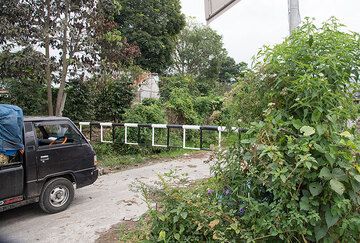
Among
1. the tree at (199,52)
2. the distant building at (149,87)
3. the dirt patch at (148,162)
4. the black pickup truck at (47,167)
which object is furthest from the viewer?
the tree at (199,52)

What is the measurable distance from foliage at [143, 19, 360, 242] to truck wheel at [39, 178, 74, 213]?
3.37 m

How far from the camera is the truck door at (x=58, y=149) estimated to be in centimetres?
519

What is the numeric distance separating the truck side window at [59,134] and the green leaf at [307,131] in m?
4.51

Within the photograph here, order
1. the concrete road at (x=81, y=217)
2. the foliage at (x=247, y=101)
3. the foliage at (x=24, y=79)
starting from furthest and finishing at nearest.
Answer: the foliage at (x=24, y=79), the concrete road at (x=81, y=217), the foliage at (x=247, y=101)

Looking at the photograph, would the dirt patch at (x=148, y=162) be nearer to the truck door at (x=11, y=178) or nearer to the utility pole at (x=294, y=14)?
the truck door at (x=11, y=178)

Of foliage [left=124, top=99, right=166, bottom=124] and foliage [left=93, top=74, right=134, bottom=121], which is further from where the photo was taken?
foliage [left=93, top=74, right=134, bottom=121]

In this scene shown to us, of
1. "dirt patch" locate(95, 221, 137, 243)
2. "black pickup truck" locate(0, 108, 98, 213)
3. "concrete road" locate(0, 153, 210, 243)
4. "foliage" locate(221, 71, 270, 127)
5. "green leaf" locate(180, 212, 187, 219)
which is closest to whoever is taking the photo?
"green leaf" locate(180, 212, 187, 219)

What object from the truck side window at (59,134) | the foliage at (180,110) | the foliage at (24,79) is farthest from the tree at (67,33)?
the truck side window at (59,134)

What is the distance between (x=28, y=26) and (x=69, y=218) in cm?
644

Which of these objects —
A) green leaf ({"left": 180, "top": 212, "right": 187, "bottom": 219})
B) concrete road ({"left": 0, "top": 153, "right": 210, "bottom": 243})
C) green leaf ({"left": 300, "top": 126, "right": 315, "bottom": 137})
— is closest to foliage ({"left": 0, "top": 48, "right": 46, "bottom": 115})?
concrete road ({"left": 0, "top": 153, "right": 210, "bottom": 243})

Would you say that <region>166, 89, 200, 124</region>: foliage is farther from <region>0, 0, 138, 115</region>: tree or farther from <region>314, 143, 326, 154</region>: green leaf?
<region>314, 143, 326, 154</region>: green leaf

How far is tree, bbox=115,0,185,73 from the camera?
22.4m

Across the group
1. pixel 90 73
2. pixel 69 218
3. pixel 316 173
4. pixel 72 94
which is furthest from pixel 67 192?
pixel 72 94

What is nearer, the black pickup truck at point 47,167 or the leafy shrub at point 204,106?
the black pickup truck at point 47,167
